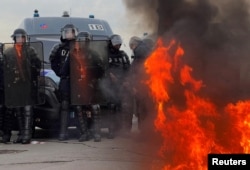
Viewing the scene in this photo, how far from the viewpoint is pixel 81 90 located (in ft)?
31.6

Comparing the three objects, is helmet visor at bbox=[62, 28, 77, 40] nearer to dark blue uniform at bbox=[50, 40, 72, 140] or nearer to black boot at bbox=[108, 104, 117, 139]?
dark blue uniform at bbox=[50, 40, 72, 140]

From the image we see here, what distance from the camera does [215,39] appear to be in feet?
20.0

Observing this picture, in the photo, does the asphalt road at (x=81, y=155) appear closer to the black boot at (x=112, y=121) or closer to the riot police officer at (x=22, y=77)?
the black boot at (x=112, y=121)

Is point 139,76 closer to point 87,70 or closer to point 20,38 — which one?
point 87,70

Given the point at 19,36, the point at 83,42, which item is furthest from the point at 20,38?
the point at 83,42

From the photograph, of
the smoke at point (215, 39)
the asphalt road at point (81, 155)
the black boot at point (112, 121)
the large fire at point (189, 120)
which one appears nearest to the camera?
the large fire at point (189, 120)

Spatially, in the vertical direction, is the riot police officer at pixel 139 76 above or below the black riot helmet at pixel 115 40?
below

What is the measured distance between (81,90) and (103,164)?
2525mm

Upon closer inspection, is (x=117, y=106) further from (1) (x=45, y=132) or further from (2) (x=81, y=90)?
(1) (x=45, y=132)

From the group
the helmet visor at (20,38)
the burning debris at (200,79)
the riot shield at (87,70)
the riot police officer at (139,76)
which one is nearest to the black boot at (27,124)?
the riot shield at (87,70)

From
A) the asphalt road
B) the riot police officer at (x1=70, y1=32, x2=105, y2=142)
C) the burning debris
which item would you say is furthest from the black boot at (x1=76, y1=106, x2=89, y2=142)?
the burning debris

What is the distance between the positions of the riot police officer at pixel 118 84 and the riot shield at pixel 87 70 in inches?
9.3

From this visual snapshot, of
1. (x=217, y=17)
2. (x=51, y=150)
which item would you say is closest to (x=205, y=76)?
(x=217, y=17)

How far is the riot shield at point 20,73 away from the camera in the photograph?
31.0 ft
